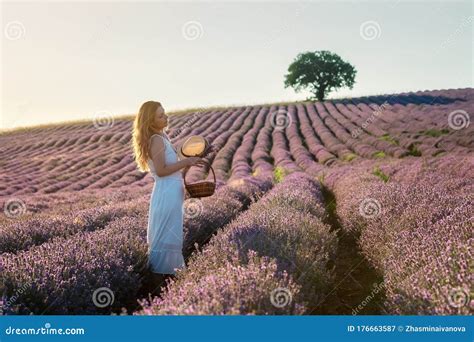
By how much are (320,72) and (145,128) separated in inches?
1799

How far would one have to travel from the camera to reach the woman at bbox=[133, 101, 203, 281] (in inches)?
165

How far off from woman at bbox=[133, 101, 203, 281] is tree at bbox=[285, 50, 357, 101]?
146 ft

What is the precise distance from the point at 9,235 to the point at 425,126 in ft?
66.6

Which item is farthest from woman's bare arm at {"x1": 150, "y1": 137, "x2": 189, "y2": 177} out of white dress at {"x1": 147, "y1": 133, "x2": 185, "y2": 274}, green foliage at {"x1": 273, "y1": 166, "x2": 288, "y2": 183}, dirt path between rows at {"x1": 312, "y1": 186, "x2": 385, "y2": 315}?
green foliage at {"x1": 273, "y1": 166, "x2": 288, "y2": 183}

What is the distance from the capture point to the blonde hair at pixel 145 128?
13.7 ft

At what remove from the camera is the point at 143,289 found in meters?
4.36

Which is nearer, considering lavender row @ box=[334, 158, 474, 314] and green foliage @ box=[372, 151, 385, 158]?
lavender row @ box=[334, 158, 474, 314]

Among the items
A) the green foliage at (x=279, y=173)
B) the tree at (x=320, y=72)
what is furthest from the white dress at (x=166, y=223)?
the tree at (x=320, y=72)

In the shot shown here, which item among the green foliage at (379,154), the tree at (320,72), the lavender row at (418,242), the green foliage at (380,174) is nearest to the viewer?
the lavender row at (418,242)

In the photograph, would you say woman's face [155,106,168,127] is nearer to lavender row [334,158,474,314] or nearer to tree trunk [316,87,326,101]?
lavender row [334,158,474,314]

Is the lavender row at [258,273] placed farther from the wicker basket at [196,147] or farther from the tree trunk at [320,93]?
the tree trunk at [320,93]

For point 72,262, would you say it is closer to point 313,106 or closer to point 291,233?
point 291,233

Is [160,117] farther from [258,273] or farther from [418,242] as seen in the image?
[418,242]

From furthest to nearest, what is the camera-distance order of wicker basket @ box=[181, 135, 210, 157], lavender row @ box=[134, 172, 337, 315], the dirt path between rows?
1. wicker basket @ box=[181, 135, 210, 157]
2. the dirt path between rows
3. lavender row @ box=[134, 172, 337, 315]
